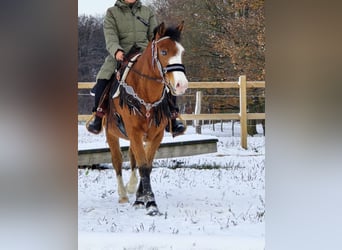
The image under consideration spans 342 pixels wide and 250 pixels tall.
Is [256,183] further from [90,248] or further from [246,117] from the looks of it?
[90,248]

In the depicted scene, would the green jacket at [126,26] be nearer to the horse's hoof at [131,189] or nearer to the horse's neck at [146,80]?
the horse's neck at [146,80]

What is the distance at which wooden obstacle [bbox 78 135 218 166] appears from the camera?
2.66 meters

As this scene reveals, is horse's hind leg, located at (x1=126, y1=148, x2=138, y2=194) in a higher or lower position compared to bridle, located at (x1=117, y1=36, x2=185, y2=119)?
lower

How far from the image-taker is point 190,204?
269 cm

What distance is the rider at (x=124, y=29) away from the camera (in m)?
2.62

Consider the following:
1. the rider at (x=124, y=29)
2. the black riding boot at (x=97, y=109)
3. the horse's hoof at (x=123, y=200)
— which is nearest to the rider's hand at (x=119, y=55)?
the rider at (x=124, y=29)

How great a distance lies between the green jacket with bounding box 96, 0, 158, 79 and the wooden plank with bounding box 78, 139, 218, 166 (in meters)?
0.53

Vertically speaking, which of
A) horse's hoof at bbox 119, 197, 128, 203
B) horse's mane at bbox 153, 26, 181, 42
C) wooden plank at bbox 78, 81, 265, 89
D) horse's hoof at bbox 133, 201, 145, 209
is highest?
horse's mane at bbox 153, 26, 181, 42

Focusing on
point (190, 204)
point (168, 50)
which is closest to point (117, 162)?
Answer: point (190, 204)

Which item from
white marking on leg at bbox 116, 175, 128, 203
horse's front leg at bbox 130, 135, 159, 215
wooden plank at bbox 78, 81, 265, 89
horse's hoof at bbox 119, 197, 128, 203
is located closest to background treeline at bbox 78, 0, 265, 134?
wooden plank at bbox 78, 81, 265, 89

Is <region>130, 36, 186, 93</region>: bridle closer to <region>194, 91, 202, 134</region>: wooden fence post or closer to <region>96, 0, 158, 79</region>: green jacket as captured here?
<region>96, 0, 158, 79</region>: green jacket

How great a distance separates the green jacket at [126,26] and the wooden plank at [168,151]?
53 cm

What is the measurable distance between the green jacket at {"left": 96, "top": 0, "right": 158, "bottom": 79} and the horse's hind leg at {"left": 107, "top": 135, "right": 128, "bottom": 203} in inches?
18.2
